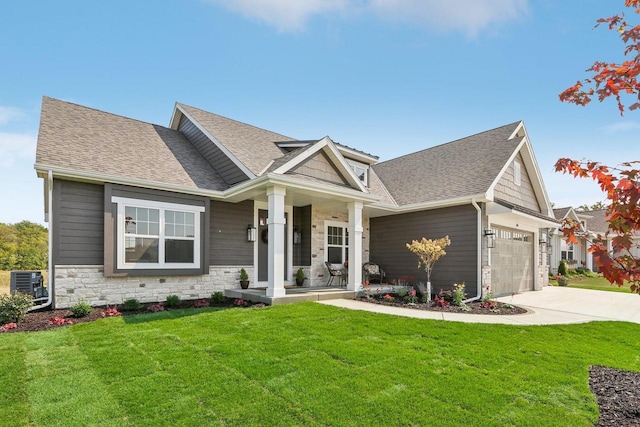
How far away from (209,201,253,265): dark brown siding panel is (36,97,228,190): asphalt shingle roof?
2.40ft

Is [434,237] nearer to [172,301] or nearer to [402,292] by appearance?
[402,292]

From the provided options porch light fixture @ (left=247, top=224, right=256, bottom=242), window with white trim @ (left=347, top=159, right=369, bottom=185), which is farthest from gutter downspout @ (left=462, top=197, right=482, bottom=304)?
porch light fixture @ (left=247, top=224, right=256, bottom=242)

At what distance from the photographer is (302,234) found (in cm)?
1219

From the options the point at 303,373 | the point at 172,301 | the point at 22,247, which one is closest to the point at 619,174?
Result: the point at 303,373

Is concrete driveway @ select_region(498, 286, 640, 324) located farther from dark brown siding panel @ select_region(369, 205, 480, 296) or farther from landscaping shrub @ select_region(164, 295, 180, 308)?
landscaping shrub @ select_region(164, 295, 180, 308)

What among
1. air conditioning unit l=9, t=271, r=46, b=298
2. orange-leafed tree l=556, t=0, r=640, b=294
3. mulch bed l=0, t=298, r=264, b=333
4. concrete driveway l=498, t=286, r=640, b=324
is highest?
orange-leafed tree l=556, t=0, r=640, b=294

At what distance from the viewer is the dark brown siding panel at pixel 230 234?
10234 millimetres

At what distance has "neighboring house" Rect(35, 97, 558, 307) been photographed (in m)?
8.37

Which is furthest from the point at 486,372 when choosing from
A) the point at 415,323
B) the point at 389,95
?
the point at 389,95

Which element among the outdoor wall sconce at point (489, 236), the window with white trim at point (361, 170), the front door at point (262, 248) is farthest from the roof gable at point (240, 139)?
the outdoor wall sconce at point (489, 236)

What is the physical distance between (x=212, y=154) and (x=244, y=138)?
1267mm

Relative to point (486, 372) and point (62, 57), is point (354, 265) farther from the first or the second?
point (62, 57)

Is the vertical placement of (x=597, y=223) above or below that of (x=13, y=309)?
above

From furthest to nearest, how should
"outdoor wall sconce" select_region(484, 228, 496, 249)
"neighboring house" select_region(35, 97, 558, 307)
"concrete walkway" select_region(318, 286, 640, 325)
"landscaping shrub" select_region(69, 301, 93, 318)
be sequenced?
"outdoor wall sconce" select_region(484, 228, 496, 249), "neighboring house" select_region(35, 97, 558, 307), "concrete walkway" select_region(318, 286, 640, 325), "landscaping shrub" select_region(69, 301, 93, 318)
